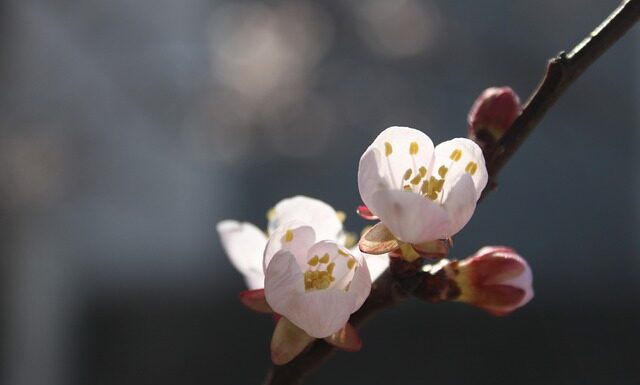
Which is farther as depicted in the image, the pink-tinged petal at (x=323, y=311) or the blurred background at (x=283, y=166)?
the blurred background at (x=283, y=166)

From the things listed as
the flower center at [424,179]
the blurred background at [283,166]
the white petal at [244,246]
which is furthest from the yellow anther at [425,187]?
the blurred background at [283,166]

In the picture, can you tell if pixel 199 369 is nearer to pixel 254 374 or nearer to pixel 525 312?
pixel 254 374

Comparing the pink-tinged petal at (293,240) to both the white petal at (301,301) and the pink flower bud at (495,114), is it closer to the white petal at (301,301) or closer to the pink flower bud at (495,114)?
the white petal at (301,301)

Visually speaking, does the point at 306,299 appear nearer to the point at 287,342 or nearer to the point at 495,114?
the point at 287,342

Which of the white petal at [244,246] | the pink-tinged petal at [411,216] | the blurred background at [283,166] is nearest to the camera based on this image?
the pink-tinged petal at [411,216]

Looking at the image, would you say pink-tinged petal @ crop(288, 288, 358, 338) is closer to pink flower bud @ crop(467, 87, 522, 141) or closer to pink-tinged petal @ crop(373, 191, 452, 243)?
pink-tinged petal @ crop(373, 191, 452, 243)

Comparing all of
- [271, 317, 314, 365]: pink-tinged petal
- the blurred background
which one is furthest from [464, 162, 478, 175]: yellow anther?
the blurred background

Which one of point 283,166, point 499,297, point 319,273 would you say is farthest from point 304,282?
point 283,166
